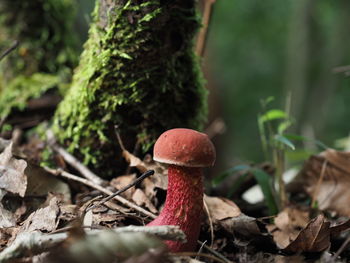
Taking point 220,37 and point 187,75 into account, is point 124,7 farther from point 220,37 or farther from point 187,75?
point 220,37

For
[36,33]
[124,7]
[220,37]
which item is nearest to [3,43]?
[36,33]

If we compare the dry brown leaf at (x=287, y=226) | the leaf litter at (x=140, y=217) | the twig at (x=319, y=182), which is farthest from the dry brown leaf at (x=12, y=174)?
the twig at (x=319, y=182)

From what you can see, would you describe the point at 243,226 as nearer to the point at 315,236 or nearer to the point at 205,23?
the point at 315,236

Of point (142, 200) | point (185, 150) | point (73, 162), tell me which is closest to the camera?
point (185, 150)

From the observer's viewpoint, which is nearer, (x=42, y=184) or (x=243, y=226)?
(x=243, y=226)

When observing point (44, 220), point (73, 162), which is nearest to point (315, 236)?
point (44, 220)

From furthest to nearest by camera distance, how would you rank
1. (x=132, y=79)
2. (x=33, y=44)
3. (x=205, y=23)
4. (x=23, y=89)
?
(x=33, y=44)
(x=23, y=89)
(x=205, y=23)
(x=132, y=79)

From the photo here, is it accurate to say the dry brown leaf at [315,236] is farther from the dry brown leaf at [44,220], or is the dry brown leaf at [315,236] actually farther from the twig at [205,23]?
the twig at [205,23]

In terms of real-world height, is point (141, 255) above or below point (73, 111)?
below
